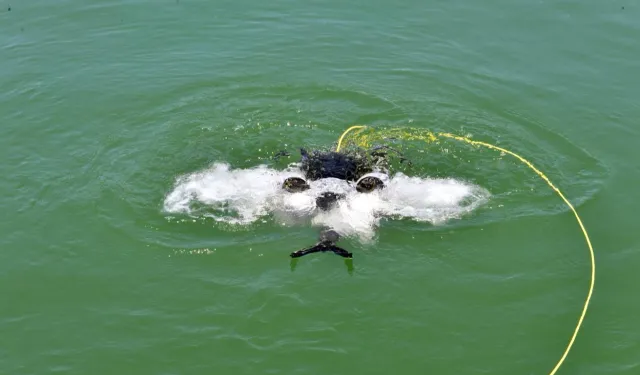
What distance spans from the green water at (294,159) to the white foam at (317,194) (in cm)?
26

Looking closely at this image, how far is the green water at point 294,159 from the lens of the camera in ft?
33.2

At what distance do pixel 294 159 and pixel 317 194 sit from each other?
5.10 ft

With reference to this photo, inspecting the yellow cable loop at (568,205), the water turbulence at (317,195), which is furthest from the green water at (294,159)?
the water turbulence at (317,195)

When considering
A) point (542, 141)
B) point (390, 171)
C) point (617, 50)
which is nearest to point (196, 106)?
point (390, 171)

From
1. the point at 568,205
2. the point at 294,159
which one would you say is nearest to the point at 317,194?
Answer: the point at 294,159

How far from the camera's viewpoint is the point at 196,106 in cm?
1538

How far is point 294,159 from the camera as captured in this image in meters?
13.7

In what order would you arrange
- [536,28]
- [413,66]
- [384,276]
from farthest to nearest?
[536,28]
[413,66]
[384,276]

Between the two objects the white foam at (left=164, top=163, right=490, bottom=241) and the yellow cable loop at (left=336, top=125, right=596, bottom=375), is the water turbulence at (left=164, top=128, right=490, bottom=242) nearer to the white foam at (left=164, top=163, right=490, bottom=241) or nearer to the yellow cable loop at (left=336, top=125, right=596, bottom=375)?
the white foam at (left=164, top=163, right=490, bottom=241)

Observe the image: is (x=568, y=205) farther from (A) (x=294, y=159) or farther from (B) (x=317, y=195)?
(A) (x=294, y=159)

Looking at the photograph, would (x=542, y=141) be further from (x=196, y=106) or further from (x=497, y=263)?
(x=196, y=106)

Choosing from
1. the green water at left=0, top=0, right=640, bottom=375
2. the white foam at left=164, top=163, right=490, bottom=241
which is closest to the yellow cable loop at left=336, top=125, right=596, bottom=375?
the green water at left=0, top=0, right=640, bottom=375

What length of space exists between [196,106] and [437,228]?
6375mm

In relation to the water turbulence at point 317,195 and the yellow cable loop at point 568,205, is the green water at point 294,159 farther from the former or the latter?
the water turbulence at point 317,195
